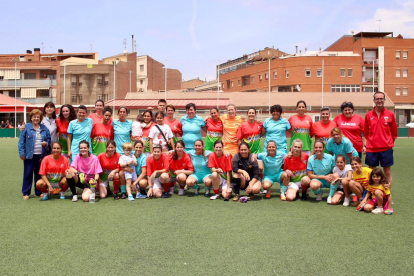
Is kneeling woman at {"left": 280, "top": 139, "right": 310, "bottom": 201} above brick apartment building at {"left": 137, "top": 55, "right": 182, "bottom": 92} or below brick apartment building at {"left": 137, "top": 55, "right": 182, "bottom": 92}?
below

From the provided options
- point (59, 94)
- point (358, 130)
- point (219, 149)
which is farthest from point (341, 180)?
point (59, 94)

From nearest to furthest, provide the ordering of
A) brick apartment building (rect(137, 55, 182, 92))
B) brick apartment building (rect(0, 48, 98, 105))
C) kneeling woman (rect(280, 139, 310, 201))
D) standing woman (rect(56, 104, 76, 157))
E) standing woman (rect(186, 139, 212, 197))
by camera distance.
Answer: kneeling woman (rect(280, 139, 310, 201)) → standing woman (rect(186, 139, 212, 197)) → standing woman (rect(56, 104, 76, 157)) → brick apartment building (rect(0, 48, 98, 105)) → brick apartment building (rect(137, 55, 182, 92))

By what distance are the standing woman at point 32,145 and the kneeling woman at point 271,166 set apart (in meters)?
3.75

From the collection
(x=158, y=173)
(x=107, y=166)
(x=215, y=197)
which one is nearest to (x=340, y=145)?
(x=215, y=197)

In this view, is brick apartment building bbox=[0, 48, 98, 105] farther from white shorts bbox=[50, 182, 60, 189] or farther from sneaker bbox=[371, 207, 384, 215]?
sneaker bbox=[371, 207, 384, 215]

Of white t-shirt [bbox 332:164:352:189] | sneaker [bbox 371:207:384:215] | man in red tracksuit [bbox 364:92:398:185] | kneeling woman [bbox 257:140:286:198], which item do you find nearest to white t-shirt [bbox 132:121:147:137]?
kneeling woman [bbox 257:140:286:198]

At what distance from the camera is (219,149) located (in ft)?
21.0

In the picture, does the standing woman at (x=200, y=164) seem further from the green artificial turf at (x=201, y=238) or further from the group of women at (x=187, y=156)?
the green artificial turf at (x=201, y=238)

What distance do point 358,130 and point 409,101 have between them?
46860 mm

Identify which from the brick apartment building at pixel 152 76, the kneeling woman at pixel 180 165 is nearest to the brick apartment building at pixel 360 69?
the brick apartment building at pixel 152 76

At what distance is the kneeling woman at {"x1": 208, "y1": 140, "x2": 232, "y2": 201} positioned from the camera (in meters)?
6.39

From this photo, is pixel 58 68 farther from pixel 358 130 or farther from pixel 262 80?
pixel 358 130

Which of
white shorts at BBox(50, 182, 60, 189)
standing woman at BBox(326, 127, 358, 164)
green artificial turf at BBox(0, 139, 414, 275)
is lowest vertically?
green artificial turf at BBox(0, 139, 414, 275)

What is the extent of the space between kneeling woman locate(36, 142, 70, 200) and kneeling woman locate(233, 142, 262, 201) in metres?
2.90
